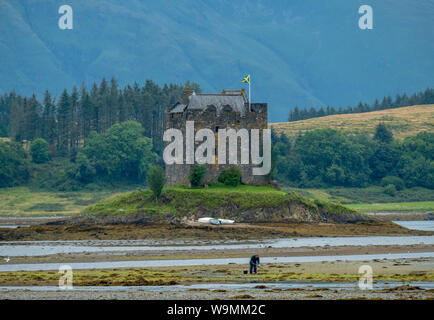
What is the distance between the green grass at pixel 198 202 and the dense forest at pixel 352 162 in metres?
57.3

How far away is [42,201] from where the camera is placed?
11056cm

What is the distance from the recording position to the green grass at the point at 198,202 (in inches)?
2783

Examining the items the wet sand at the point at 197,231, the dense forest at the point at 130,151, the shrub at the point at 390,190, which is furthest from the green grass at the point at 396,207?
the wet sand at the point at 197,231

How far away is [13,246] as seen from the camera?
5644 centimetres

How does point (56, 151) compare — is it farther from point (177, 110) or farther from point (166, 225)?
point (166, 225)

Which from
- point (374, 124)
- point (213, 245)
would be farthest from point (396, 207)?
point (374, 124)

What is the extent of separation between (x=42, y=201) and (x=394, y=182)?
60.3m

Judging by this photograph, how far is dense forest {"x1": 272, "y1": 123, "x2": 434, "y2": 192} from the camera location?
131250 mm

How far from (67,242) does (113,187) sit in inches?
2588

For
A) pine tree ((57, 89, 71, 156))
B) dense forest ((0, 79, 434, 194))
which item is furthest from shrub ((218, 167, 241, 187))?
pine tree ((57, 89, 71, 156))

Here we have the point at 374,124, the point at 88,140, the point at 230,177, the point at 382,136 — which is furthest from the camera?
the point at 374,124

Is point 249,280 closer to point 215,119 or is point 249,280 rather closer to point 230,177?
point 230,177

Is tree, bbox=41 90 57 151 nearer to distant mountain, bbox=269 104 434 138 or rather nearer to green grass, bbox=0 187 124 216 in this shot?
green grass, bbox=0 187 124 216

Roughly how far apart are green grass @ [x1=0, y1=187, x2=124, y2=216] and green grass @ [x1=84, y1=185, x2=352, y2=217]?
30970 millimetres
